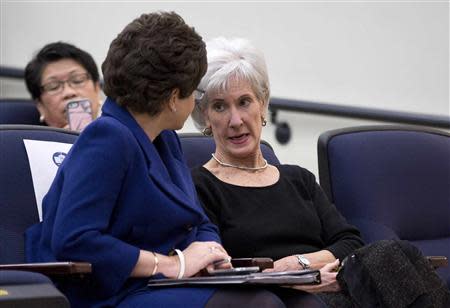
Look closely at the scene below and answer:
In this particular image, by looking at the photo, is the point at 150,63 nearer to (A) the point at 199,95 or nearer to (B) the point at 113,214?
(B) the point at 113,214

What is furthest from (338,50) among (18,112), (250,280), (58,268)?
(58,268)

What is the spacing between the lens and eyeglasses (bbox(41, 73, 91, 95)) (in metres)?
4.30

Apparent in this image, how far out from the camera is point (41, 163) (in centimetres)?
292

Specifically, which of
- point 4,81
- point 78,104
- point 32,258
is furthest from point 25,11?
point 32,258

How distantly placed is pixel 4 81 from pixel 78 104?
0.95m

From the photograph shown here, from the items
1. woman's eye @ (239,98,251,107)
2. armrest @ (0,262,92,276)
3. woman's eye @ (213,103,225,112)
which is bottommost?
armrest @ (0,262,92,276)

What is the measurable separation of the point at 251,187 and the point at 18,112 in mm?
1317

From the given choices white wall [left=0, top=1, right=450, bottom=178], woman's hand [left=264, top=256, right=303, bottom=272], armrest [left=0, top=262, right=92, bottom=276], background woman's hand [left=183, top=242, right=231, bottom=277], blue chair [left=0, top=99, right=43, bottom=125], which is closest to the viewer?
armrest [left=0, top=262, right=92, bottom=276]

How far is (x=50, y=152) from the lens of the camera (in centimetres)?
296

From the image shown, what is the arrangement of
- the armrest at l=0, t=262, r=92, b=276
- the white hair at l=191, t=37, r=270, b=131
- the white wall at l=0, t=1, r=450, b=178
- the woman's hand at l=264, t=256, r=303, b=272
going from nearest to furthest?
the armrest at l=0, t=262, r=92, b=276 < the woman's hand at l=264, t=256, r=303, b=272 < the white hair at l=191, t=37, r=270, b=131 < the white wall at l=0, t=1, r=450, b=178

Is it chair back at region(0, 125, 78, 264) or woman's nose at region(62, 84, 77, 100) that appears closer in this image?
chair back at region(0, 125, 78, 264)

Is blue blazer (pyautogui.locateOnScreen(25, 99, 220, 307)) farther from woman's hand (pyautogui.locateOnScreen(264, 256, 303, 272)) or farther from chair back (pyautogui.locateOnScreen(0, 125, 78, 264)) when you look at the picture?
woman's hand (pyautogui.locateOnScreen(264, 256, 303, 272))

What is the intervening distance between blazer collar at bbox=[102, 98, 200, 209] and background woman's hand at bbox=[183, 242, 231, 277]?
0.32 feet

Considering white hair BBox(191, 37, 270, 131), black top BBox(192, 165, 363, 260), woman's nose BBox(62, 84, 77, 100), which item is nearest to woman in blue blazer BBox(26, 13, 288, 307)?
black top BBox(192, 165, 363, 260)
